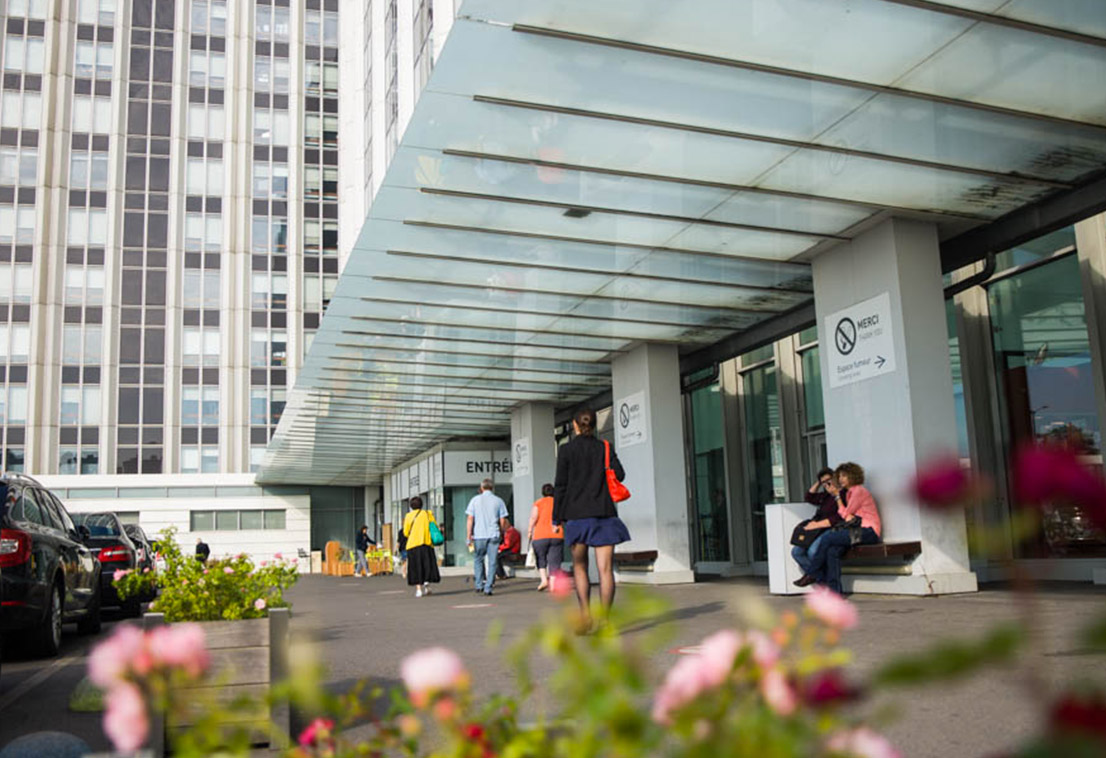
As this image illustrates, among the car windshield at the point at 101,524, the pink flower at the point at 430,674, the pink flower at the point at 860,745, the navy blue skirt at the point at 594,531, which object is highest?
the car windshield at the point at 101,524

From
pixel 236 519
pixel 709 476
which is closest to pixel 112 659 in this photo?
pixel 709 476

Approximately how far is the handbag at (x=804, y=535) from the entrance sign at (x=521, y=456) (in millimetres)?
14148

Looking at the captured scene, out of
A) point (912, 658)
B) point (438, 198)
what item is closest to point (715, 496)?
point (438, 198)

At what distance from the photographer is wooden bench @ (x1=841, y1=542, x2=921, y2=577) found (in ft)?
40.1

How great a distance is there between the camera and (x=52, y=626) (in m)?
10.2

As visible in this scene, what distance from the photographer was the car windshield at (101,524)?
15602 millimetres

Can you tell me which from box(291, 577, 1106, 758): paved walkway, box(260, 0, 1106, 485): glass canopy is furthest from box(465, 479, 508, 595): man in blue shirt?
box(260, 0, 1106, 485): glass canopy

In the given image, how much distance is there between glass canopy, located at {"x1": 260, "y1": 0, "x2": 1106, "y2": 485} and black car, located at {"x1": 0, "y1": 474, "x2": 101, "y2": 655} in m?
4.67

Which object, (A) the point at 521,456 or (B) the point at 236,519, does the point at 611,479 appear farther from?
(B) the point at 236,519

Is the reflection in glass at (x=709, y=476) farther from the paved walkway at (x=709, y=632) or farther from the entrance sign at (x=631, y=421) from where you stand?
the paved walkway at (x=709, y=632)

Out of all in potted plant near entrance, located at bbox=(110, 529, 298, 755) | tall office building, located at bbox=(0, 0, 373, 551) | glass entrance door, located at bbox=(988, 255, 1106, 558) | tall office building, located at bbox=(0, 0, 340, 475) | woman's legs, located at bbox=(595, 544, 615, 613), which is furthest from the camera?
tall office building, located at bbox=(0, 0, 340, 475)

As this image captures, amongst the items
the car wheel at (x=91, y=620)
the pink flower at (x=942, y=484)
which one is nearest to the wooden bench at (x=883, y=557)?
the car wheel at (x=91, y=620)

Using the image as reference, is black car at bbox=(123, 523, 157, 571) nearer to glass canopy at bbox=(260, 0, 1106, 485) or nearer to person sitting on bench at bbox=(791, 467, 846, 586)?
glass canopy at bbox=(260, 0, 1106, 485)

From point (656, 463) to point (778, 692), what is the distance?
61.4 ft
